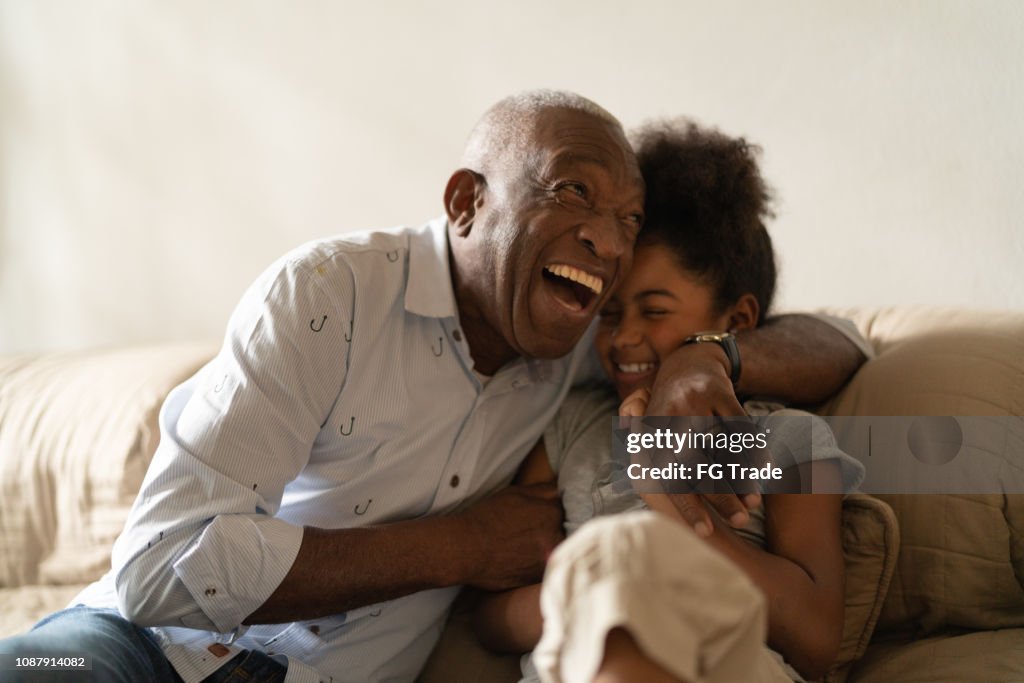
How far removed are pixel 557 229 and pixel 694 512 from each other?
474mm

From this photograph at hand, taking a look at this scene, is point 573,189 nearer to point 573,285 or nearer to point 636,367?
point 573,285

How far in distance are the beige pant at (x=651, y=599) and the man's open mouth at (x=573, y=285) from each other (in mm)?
663

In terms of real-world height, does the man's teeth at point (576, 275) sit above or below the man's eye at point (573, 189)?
below

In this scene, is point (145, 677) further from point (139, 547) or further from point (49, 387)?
point (49, 387)

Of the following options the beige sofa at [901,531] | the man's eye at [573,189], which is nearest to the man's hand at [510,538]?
the beige sofa at [901,531]

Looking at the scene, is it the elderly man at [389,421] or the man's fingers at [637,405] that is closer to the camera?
the elderly man at [389,421]

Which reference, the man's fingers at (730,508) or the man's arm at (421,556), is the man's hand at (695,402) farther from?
the man's arm at (421,556)

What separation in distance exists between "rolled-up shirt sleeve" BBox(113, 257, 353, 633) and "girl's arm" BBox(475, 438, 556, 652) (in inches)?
13.7

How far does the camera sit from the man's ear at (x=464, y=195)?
139 cm

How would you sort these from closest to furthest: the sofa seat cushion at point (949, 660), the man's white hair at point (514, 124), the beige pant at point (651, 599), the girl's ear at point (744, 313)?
the beige pant at point (651, 599) → the sofa seat cushion at point (949, 660) → the man's white hair at point (514, 124) → the girl's ear at point (744, 313)

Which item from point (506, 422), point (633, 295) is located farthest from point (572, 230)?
point (506, 422)

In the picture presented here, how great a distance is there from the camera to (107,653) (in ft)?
3.67

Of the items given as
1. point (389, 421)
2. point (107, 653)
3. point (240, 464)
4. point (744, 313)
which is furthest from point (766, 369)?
point (107, 653)

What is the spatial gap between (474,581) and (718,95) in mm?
1172
